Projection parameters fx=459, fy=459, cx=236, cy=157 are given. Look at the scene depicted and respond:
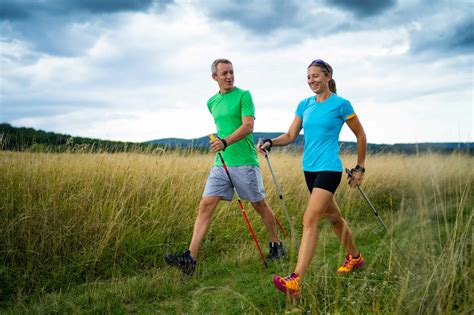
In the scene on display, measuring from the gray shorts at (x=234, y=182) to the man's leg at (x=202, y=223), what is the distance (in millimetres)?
96

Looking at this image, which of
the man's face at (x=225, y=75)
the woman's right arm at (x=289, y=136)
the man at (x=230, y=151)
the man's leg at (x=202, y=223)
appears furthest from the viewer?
the man's face at (x=225, y=75)

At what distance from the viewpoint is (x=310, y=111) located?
16.0 ft

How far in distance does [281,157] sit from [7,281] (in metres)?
8.87

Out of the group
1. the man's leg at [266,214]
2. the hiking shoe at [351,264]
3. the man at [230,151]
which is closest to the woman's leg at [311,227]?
the hiking shoe at [351,264]

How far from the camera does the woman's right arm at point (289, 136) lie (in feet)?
17.4

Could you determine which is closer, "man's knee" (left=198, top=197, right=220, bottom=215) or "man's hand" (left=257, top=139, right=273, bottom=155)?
"man's hand" (left=257, top=139, right=273, bottom=155)

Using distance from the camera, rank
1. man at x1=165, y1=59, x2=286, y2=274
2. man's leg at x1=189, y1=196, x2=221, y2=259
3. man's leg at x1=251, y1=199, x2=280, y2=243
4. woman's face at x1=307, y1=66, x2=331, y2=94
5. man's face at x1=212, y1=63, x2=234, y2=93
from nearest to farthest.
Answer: woman's face at x1=307, y1=66, x2=331, y2=94 → man's leg at x1=189, y1=196, x2=221, y2=259 → man at x1=165, y1=59, x2=286, y2=274 → man's face at x1=212, y1=63, x2=234, y2=93 → man's leg at x1=251, y1=199, x2=280, y2=243

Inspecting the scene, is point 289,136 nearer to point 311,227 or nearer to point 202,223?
point 311,227

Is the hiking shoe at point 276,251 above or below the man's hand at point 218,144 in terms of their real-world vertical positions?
below

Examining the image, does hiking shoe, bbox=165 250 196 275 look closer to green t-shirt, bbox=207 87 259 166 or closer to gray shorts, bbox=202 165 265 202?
gray shorts, bbox=202 165 265 202

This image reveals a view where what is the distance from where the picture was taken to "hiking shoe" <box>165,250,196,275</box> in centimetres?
558

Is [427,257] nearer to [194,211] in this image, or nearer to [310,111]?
[310,111]

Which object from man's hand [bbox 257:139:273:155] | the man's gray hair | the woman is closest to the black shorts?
the woman

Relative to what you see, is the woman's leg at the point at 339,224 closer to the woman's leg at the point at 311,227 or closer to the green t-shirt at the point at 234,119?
the woman's leg at the point at 311,227
